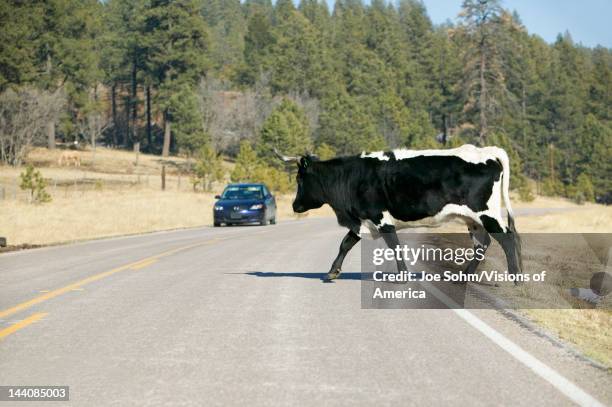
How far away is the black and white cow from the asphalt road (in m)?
1.10

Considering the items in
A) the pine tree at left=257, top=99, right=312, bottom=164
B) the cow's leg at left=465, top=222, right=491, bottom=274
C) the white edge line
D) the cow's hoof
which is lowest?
the cow's hoof

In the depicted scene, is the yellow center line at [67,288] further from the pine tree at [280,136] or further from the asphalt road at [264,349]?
the pine tree at [280,136]

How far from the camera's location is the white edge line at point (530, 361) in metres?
5.71

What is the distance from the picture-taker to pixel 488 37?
241 feet

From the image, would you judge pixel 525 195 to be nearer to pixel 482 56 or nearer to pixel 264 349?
pixel 482 56

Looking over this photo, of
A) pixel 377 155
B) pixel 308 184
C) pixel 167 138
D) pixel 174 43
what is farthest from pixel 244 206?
pixel 174 43

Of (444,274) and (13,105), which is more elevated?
(13,105)

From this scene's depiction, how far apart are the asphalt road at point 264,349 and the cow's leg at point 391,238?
800 mm

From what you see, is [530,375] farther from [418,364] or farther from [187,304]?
[187,304]

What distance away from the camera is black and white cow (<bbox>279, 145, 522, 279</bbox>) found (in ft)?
38.7

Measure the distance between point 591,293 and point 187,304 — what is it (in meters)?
6.03

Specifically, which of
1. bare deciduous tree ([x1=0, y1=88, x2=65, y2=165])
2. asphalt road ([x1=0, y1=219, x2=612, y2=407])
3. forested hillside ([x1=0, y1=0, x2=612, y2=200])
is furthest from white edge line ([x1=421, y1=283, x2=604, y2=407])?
bare deciduous tree ([x1=0, y1=88, x2=65, y2=165])

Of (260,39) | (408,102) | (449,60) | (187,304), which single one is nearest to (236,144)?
(260,39)

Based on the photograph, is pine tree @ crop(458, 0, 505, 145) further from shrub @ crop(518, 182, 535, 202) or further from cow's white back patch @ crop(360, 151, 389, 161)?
cow's white back patch @ crop(360, 151, 389, 161)
